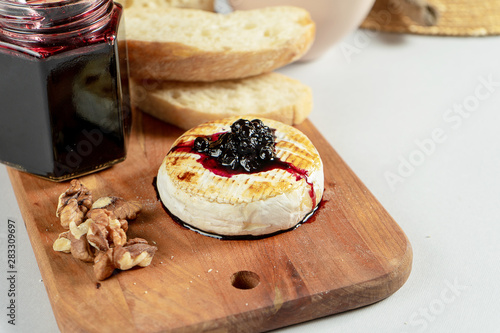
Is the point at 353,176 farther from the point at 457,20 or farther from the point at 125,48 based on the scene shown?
the point at 457,20

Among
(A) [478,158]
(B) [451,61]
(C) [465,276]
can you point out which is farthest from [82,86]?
(B) [451,61]

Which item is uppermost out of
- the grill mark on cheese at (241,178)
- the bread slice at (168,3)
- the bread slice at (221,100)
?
the bread slice at (168,3)

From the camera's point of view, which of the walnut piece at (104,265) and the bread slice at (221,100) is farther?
the bread slice at (221,100)

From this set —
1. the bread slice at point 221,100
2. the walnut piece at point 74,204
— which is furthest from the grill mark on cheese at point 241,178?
the bread slice at point 221,100

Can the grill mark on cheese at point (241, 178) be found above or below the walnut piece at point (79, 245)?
above

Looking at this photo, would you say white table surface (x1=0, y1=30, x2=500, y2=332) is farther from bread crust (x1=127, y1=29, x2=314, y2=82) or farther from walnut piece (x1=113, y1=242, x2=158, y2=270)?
bread crust (x1=127, y1=29, x2=314, y2=82)

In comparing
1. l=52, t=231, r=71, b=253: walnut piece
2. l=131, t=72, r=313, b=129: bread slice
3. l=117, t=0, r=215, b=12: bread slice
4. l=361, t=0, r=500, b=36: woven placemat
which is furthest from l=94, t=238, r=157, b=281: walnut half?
l=361, t=0, r=500, b=36: woven placemat

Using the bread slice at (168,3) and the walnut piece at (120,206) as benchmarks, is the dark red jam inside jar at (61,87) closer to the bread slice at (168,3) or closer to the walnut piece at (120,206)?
the walnut piece at (120,206)
